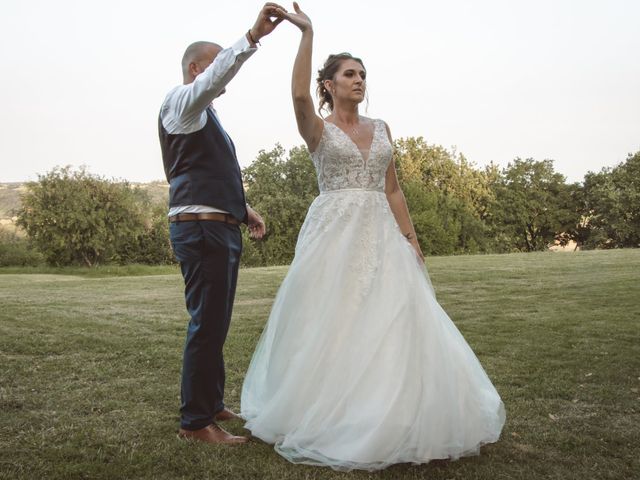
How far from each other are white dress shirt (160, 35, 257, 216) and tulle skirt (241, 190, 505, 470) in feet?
2.71

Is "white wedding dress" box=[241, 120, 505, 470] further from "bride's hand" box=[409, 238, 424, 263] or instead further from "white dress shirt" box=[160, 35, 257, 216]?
"white dress shirt" box=[160, 35, 257, 216]

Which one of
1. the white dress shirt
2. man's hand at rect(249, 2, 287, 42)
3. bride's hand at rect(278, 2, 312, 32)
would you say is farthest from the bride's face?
the white dress shirt

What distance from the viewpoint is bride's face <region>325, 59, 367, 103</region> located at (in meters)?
4.19

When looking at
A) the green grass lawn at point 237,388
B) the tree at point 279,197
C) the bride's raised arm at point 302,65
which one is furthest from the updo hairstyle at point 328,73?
the tree at point 279,197

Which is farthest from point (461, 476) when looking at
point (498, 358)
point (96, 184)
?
point (96, 184)

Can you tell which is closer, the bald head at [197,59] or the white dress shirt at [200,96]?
the white dress shirt at [200,96]

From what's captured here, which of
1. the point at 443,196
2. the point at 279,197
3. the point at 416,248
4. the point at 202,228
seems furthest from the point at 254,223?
the point at 443,196

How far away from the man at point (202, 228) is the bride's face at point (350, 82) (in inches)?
34.9

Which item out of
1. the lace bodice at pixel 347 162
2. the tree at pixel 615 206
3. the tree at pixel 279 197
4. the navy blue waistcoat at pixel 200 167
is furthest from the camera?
the tree at pixel 279 197

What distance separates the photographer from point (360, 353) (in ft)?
11.7

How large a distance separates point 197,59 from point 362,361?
226cm

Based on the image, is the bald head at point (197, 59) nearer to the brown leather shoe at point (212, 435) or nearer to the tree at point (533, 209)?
the brown leather shoe at point (212, 435)

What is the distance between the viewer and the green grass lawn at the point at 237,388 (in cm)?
345

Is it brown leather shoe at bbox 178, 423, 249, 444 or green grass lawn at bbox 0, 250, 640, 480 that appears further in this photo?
brown leather shoe at bbox 178, 423, 249, 444
